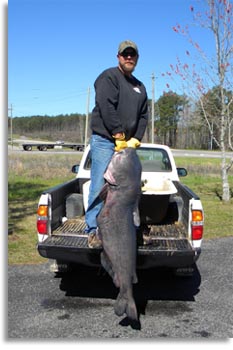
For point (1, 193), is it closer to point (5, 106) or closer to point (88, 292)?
point (5, 106)

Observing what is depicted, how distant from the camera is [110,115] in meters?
3.91

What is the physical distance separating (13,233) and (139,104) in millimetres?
4381

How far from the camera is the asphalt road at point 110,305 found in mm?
3877

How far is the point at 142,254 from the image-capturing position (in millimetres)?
4027

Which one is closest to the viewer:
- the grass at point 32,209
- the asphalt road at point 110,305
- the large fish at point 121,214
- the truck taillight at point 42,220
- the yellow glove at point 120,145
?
the large fish at point 121,214

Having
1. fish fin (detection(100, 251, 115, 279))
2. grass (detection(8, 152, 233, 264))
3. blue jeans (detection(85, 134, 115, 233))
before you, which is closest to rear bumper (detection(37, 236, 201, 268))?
blue jeans (detection(85, 134, 115, 233))

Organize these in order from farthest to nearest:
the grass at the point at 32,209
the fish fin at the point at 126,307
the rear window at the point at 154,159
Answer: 1. the grass at the point at 32,209
2. the rear window at the point at 154,159
3. the fish fin at the point at 126,307

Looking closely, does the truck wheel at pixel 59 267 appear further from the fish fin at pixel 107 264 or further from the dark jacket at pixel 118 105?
the dark jacket at pixel 118 105

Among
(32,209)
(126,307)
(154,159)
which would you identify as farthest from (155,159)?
(32,209)

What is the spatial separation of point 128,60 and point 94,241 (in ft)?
5.93

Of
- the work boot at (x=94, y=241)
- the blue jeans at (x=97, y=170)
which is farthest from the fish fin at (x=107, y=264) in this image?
the blue jeans at (x=97, y=170)

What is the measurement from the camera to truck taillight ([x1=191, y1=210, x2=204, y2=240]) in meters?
4.24

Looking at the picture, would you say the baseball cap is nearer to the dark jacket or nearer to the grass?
the dark jacket

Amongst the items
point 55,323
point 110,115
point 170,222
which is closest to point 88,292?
point 55,323
